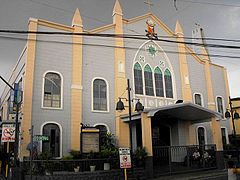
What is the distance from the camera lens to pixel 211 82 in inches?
1194

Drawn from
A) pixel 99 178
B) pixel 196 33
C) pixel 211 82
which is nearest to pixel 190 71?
pixel 211 82

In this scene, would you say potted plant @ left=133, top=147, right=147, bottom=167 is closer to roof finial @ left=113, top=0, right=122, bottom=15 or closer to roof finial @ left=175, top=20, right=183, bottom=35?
roof finial @ left=113, top=0, right=122, bottom=15

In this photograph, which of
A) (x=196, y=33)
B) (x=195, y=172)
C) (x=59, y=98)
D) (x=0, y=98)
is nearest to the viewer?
(x=195, y=172)

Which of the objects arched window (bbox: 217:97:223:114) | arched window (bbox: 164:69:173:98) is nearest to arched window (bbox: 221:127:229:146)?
arched window (bbox: 217:97:223:114)

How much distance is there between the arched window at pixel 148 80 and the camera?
25605 mm

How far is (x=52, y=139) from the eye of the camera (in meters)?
20.6

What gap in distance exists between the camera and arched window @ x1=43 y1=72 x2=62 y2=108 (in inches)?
832

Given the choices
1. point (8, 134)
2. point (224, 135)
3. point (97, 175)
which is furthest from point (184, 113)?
point (8, 134)

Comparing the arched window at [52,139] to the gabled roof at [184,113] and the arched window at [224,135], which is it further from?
the arched window at [224,135]

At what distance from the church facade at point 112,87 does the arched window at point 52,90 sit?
0.04 metres

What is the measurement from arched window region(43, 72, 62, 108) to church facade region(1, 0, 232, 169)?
0.14 feet

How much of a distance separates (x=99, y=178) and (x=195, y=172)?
A: 7577 millimetres

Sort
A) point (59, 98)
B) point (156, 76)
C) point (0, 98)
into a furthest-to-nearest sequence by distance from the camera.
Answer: point (0, 98) → point (156, 76) → point (59, 98)

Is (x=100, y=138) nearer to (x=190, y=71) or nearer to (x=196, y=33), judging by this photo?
(x=190, y=71)
